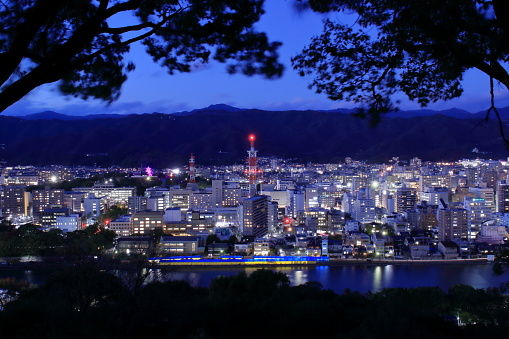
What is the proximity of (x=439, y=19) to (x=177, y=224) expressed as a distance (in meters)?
8.36

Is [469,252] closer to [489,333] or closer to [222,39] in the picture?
[489,333]

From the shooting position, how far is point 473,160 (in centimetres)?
1961

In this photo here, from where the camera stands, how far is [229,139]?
2616cm

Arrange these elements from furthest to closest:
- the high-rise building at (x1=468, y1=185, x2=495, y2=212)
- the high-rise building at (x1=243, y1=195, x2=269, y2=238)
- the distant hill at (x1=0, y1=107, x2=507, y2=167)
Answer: the distant hill at (x1=0, y1=107, x2=507, y2=167) → the high-rise building at (x1=468, y1=185, x2=495, y2=212) → the high-rise building at (x1=243, y1=195, x2=269, y2=238)

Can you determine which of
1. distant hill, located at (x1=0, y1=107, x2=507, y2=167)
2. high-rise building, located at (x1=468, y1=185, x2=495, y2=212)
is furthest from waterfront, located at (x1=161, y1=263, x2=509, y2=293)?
distant hill, located at (x1=0, y1=107, x2=507, y2=167)

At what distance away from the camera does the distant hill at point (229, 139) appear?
22359 mm

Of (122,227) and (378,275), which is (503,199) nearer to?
(378,275)

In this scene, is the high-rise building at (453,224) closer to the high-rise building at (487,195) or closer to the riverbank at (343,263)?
the riverbank at (343,263)

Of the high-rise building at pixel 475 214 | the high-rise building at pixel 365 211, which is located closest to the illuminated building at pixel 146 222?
the high-rise building at pixel 365 211

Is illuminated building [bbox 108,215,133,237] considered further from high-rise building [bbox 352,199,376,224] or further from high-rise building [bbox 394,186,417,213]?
high-rise building [bbox 394,186,417,213]

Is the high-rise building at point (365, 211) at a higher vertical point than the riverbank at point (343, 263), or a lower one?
higher

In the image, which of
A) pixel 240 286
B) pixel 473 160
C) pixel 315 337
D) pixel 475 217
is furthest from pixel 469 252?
pixel 473 160

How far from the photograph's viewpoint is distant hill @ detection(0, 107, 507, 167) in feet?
73.4

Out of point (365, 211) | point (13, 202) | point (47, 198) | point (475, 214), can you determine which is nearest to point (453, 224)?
point (475, 214)
